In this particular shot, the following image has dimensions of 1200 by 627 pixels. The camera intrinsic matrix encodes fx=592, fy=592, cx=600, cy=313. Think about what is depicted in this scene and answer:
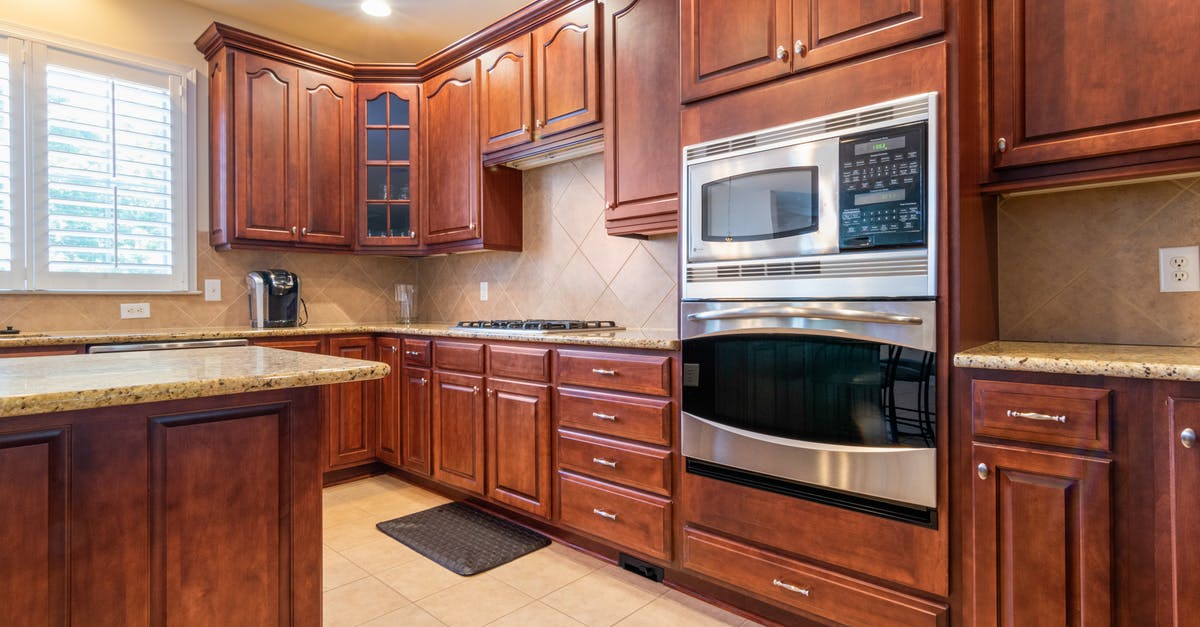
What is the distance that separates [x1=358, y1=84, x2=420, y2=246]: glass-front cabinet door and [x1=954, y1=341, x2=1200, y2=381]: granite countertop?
308 centimetres

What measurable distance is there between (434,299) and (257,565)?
299 cm

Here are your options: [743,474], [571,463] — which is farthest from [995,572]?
[571,463]

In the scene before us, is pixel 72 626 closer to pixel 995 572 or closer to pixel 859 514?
pixel 859 514

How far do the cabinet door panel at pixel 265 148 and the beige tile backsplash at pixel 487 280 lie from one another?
1.16 feet

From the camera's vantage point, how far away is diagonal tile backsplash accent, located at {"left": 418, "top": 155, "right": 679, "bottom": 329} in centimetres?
282

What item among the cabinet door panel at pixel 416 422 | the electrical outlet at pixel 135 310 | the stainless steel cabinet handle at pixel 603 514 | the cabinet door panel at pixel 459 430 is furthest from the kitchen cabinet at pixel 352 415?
the stainless steel cabinet handle at pixel 603 514

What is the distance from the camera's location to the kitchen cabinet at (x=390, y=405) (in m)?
3.29

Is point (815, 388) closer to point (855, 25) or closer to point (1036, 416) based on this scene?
point (1036, 416)

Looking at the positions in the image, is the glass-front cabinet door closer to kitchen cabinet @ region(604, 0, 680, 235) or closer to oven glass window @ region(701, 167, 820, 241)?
kitchen cabinet @ region(604, 0, 680, 235)

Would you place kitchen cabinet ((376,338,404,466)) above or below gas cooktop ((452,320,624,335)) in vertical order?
below

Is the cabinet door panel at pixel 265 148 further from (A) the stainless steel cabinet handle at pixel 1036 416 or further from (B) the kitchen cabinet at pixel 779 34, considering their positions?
(A) the stainless steel cabinet handle at pixel 1036 416

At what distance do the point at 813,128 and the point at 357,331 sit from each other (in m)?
2.62

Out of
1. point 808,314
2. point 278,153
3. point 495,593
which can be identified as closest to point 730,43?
point 808,314

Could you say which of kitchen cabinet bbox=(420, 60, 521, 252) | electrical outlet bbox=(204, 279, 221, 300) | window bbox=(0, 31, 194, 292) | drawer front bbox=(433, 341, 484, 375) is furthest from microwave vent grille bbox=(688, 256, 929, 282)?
window bbox=(0, 31, 194, 292)
